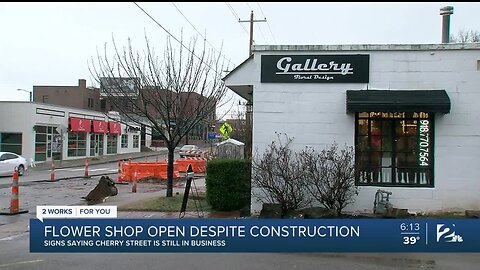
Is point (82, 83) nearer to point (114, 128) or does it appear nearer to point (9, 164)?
point (114, 128)

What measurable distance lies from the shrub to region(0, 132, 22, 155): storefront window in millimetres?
28352

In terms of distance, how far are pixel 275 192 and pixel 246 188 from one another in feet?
3.69

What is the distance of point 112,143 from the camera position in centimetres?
5256

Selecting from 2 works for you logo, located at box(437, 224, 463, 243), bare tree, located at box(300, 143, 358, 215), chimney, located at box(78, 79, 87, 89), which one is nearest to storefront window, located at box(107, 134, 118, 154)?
chimney, located at box(78, 79, 87, 89)

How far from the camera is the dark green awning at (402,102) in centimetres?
1067

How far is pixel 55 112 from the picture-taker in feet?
127

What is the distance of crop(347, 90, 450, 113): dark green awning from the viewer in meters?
10.7

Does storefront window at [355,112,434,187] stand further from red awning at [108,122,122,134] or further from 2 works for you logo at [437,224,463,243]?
red awning at [108,122,122,134]

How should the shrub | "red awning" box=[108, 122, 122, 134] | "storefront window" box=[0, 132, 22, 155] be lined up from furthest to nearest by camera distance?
"red awning" box=[108, 122, 122, 134], "storefront window" box=[0, 132, 22, 155], the shrub

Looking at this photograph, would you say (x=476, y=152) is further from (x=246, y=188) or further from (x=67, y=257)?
(x=67, y=257)

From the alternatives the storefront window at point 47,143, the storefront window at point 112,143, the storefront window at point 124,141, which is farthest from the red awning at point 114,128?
the storefront window at point 47,143

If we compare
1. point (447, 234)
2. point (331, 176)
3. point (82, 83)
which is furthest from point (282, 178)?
point (82, 83)

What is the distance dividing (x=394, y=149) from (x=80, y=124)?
36153mm

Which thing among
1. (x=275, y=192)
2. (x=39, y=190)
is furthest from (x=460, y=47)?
(x=39, y=190)
